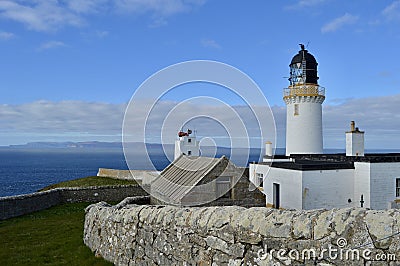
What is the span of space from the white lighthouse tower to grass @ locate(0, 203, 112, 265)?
15.9 m

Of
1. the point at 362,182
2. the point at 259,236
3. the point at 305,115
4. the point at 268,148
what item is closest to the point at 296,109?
the point at 305,115

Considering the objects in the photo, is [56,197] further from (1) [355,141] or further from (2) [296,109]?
(1) [355,141]

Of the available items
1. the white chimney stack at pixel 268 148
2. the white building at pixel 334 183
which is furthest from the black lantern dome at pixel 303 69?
the white building at pixel 334 183

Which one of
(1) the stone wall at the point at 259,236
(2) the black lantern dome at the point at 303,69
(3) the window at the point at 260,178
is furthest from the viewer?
(2) the black lantern dome at the point at 303,69

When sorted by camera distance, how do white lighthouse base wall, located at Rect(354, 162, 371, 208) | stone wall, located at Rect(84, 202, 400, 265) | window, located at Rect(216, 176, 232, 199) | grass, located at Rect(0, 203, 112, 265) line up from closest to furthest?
stone wall, located at Rect(84, 202, 400, 265) < grass, located at Rect(0, 203, 112, 265) < window, located at Rect(216, 176, 232, 199) < white lighthouse base wall, located at Rect(354, 162, 371, 208)

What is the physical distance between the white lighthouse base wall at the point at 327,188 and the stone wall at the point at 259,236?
10736 mm

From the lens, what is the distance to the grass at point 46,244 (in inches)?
311

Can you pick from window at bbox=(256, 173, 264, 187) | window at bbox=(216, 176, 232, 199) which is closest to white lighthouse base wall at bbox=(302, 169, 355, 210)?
window at bbox=(256, 173, 264, 187)

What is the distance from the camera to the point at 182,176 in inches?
474

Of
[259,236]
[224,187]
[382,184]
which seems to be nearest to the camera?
[259,236]

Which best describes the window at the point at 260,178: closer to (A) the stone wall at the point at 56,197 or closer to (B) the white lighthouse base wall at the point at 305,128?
(B) the white lighthouse base wall at the point at 305,128

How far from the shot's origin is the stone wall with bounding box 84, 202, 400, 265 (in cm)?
316

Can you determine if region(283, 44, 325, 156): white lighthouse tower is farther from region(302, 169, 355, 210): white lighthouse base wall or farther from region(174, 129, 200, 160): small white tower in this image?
region(302, 169, 355, 210): white lighthouse base wall

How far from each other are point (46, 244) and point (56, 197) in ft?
38.8
